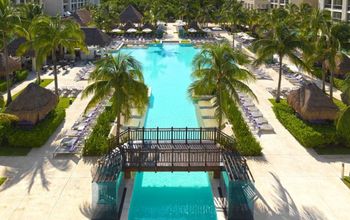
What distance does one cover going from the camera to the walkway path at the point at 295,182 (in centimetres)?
1825

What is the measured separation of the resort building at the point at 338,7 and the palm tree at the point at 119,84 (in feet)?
158

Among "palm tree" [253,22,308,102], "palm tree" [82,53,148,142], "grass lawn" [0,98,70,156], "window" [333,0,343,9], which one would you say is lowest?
"grass lawn" [0,98,70,156]

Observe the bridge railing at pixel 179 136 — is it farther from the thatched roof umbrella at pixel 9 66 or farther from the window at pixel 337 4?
the window at pixel 337 4

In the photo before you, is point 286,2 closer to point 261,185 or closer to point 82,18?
point 82,18

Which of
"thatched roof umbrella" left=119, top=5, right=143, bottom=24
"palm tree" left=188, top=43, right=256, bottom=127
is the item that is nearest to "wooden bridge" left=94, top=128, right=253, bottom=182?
"palm tree" left=188, top=43, right=256, bottom=127

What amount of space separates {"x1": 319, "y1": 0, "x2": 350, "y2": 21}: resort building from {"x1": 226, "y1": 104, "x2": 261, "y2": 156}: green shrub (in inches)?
1560

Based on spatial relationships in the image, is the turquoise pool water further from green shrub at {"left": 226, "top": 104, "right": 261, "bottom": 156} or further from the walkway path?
the walkway path

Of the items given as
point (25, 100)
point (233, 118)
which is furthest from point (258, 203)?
point (25, 100)

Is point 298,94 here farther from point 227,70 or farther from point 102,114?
point 102,114

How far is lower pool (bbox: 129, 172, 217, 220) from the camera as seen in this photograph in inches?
726

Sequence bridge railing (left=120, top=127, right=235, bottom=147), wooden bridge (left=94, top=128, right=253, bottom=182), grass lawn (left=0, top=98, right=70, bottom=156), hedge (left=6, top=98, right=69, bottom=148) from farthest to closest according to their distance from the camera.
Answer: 1. hedge (left=6, top=98, right=69, bottom=148)
2. grass lawn (left=0, top=98, right=70, bottom=156)
3. bridge railing (left=120, top=127, right=235, bottom=147)
4. wooden bridge (left=94, top=128, right=253, bottom=182)

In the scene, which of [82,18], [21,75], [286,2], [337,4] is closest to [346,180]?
[21,75]

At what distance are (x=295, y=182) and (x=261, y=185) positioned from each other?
1.72 meters

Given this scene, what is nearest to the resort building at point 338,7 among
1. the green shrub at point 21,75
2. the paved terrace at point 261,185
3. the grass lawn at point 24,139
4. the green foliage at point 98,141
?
the paved terrace at point 261,185
